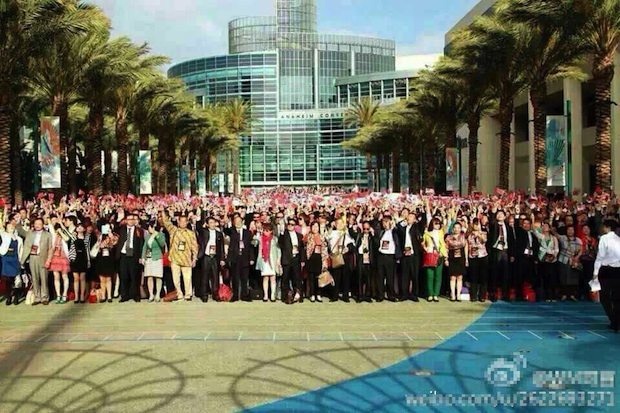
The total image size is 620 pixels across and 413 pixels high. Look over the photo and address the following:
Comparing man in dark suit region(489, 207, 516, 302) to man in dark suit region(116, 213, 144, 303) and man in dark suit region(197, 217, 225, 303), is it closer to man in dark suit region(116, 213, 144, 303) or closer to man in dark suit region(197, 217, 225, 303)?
man in dark suit region(197, 217, 225, 303)

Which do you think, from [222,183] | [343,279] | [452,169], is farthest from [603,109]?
[222,183]

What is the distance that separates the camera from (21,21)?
20125 mm

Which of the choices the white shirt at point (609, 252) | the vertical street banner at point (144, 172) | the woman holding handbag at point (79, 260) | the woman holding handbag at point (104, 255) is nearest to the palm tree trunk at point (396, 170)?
the vertical street banner at point (144, 172)

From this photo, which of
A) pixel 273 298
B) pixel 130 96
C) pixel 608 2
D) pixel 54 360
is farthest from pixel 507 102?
pixel 54 360

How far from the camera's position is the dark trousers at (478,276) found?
12.5 m

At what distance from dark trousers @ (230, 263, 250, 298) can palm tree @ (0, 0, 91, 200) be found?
1116cm

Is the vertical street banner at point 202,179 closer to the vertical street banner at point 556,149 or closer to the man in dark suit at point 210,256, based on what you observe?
the vertical street banner at point 556,149

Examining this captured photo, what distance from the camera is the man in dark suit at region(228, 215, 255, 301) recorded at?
12.7 metres

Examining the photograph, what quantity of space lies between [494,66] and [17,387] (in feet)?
79.4

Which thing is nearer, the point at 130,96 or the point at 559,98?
the point at 130,96

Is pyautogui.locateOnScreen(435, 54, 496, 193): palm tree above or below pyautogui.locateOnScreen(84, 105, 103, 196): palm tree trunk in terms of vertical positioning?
above

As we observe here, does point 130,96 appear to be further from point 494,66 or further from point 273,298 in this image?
point 273,298

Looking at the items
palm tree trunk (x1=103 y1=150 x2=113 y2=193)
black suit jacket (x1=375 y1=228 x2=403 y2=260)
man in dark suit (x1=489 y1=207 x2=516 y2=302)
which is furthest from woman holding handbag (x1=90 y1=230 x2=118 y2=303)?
palm tree trunk (x1=103 y1=150 x2=113 y2=193)
